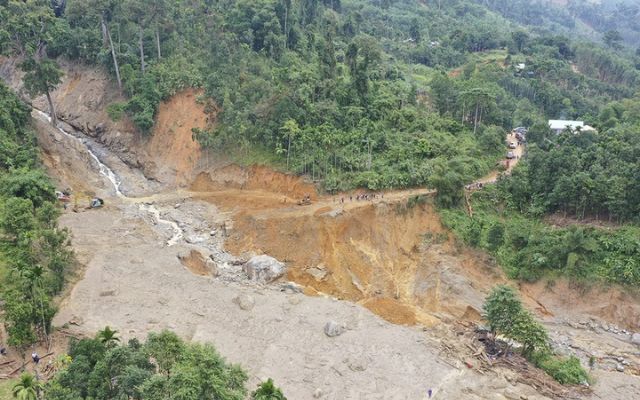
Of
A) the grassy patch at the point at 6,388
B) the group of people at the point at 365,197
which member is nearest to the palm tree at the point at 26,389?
the grassy patch at the point at 6,388

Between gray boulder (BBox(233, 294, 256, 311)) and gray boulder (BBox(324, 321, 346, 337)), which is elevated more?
gray boulder (BBox(324, 321, 346, 337))

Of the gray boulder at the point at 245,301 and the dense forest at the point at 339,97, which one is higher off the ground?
the dense forest at the point at 339,97

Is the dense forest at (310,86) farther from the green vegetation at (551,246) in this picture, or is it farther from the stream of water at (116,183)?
the stream of water at (116,183)

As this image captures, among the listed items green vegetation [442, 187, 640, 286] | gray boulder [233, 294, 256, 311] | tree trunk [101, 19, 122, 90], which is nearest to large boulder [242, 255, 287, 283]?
gray boulder [233, 294, 256, 311]

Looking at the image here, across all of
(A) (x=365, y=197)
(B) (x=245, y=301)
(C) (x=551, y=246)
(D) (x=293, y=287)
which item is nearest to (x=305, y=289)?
(D) (x=293, y=287)

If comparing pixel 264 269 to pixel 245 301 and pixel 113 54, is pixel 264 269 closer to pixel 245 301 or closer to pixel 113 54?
pixel 245 301

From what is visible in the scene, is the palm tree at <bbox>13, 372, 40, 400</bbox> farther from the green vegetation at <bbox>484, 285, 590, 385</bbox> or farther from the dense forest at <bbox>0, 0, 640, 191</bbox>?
the dense forest at <bbox>0, 0, 640, 191</bbox>

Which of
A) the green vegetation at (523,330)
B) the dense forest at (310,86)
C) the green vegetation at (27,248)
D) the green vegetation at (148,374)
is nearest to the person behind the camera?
the green vegetation at (148,374)

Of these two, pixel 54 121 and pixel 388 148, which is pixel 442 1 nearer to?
pixel 388 148
